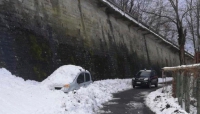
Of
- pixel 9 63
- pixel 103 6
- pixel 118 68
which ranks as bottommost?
pixel 118 68

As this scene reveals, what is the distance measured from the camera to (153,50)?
4516 centimetres

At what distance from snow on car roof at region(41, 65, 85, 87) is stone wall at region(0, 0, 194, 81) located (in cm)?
140

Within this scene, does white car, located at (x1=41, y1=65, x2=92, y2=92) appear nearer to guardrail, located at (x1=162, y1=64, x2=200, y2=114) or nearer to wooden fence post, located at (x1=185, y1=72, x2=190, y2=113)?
guardrail, located at (x1=162, y1=64, x2=200, y2=114)

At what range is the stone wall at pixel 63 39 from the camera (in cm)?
1409

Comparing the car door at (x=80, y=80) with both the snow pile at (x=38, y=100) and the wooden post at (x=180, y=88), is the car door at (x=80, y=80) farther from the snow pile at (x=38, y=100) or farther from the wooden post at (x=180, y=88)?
the wooden post at (x=180, y=88)

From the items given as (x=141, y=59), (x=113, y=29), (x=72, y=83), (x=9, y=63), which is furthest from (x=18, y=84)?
(x=141, y=59)

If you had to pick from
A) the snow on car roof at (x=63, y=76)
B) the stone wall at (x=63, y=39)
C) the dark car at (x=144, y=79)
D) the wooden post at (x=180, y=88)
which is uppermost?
the stone wall at (x=63, y=39)

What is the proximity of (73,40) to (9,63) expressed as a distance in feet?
25.1

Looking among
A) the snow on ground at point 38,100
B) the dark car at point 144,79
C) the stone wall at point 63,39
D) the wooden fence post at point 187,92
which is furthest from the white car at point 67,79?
the dark car at point 144,79

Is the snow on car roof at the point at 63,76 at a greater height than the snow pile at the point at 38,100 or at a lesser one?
greater

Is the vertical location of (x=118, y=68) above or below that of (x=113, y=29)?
below

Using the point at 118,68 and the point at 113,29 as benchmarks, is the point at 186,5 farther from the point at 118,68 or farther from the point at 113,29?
the point at 118,68

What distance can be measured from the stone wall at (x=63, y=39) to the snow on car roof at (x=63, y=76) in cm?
140

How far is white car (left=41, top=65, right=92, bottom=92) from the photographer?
521 inches
